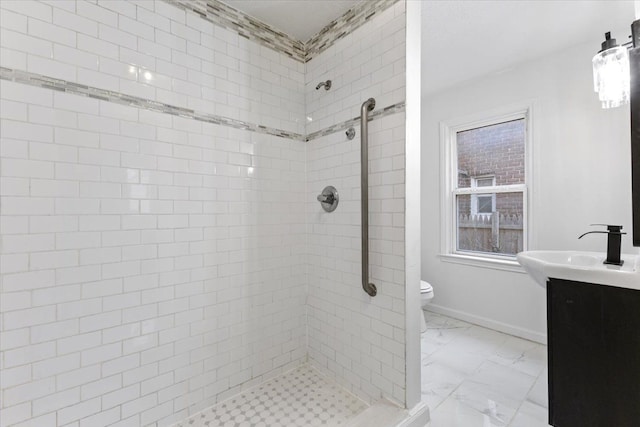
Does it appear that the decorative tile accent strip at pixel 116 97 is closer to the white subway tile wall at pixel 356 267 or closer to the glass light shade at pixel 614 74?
the white subway tile wall at pixel 356 267

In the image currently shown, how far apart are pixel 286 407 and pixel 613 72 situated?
254cm

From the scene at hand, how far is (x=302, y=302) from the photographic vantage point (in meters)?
1.97

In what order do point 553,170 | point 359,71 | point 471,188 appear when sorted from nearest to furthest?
point 359,71, point 553,170, point 471,188

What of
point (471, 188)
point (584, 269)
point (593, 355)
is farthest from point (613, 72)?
point (593, 355)

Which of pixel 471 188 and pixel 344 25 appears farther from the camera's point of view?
pixel 471 188

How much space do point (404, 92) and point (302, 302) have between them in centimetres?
143

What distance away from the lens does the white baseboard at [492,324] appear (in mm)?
2324

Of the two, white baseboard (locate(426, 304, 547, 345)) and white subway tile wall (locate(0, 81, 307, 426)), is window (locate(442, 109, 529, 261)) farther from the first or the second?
white subway tile wall (locate(0, 81, 307, 426))

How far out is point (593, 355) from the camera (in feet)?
4.10

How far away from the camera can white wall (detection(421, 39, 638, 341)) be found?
2.02 meters

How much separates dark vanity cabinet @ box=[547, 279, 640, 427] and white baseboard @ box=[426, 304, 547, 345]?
1.14 meters

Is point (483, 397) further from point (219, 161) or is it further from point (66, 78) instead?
point (66, 78)

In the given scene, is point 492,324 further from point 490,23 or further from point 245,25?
point 245,25

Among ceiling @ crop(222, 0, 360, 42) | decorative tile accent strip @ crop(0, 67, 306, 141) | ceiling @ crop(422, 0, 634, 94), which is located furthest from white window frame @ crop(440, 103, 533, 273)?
decorative tile accent strip @ crop(0, 67, 306, 141)
